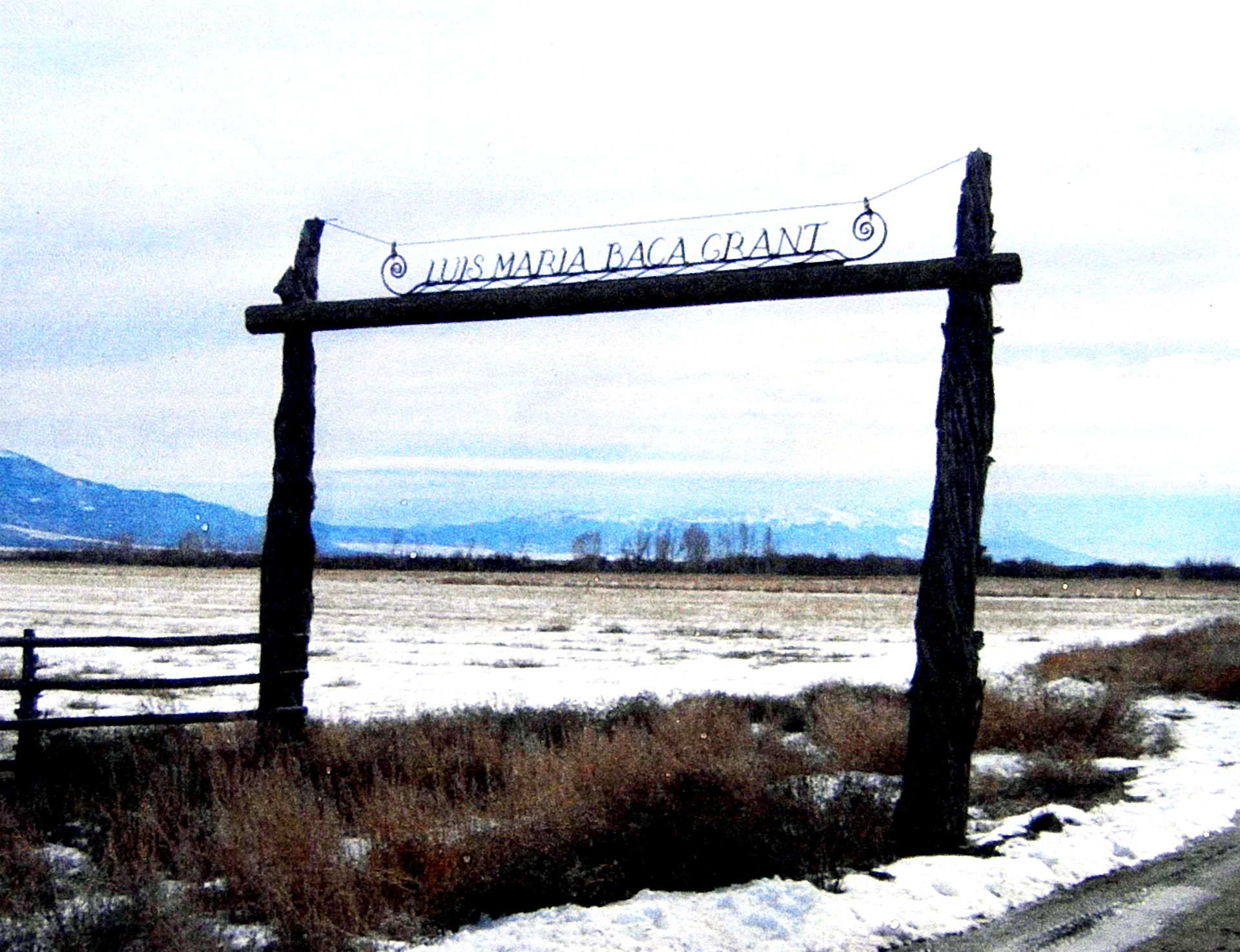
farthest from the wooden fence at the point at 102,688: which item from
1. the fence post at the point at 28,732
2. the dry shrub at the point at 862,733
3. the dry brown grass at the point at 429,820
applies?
the dry shrub at the point at 862,733

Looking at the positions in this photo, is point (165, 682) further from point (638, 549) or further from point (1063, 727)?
point (638, 549)

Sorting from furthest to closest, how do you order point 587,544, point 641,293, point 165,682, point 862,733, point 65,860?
point 587,544 → point 862,733 → point 165,682 → point 641,293 → point 65,860

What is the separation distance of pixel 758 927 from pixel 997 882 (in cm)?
183

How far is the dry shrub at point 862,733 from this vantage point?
1168cm

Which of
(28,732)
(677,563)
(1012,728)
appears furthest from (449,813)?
(677,563)

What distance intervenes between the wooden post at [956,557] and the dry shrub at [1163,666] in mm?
9095

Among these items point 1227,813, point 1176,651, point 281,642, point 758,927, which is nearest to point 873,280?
point 758,927

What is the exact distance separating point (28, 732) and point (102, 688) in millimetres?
752

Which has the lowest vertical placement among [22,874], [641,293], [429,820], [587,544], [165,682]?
[22,874]

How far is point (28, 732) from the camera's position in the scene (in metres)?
11.0

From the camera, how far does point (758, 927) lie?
690 cm

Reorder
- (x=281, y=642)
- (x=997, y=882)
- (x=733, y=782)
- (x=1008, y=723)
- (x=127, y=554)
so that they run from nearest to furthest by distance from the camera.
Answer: (x=997, y=882), (x=733, y=782), (x=281, y=642), (x=1008, y=723), (x=127, y=554)

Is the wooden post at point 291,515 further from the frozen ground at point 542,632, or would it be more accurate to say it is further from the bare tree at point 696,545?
the bare tree at point 696,545

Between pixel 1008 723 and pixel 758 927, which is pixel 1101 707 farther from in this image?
pixel 758 927
